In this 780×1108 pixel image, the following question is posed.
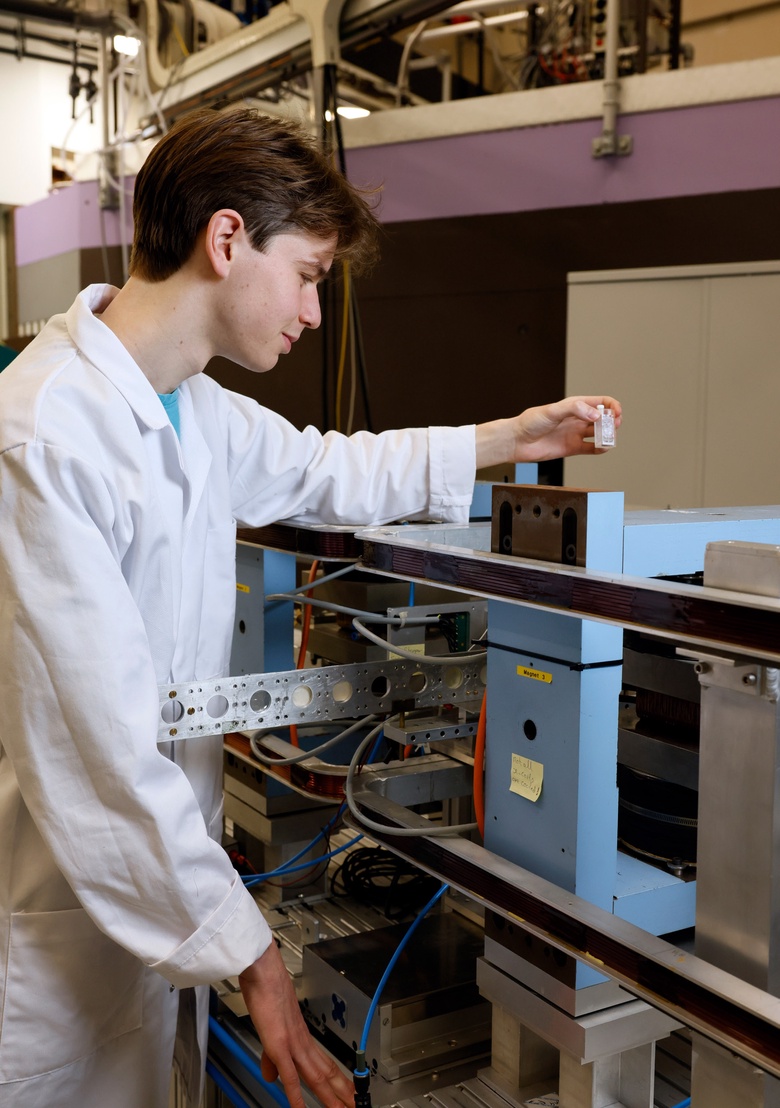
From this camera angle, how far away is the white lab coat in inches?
34.1

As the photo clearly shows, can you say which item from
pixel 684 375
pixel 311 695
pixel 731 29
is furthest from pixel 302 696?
pixel 731 29

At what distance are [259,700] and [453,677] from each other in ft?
0.87

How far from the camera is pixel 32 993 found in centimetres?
102

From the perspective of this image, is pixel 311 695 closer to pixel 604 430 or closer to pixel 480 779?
pixel 480 779

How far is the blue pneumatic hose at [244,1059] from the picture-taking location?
1.09 meters

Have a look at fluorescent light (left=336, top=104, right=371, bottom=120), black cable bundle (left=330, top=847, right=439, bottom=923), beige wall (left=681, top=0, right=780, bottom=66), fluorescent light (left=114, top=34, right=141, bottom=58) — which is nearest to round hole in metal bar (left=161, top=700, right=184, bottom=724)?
black cable bundle (left=330, top=847, right=439, bottom=923)

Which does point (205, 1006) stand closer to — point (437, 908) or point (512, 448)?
point (437, 908)

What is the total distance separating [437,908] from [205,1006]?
0.37 meters

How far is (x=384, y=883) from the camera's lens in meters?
1.54

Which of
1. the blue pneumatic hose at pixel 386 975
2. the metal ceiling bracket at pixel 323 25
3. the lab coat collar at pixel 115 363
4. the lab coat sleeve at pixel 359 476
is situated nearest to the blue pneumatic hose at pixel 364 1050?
the blue pneumatic hose at pixel 386 975

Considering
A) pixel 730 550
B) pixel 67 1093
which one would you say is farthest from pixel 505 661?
pixel 67 1093

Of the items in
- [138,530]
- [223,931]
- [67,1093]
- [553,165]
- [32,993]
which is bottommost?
[67,1093]

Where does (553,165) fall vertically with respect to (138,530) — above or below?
above

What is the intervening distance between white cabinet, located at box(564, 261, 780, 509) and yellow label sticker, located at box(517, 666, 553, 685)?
1887 millimetres
